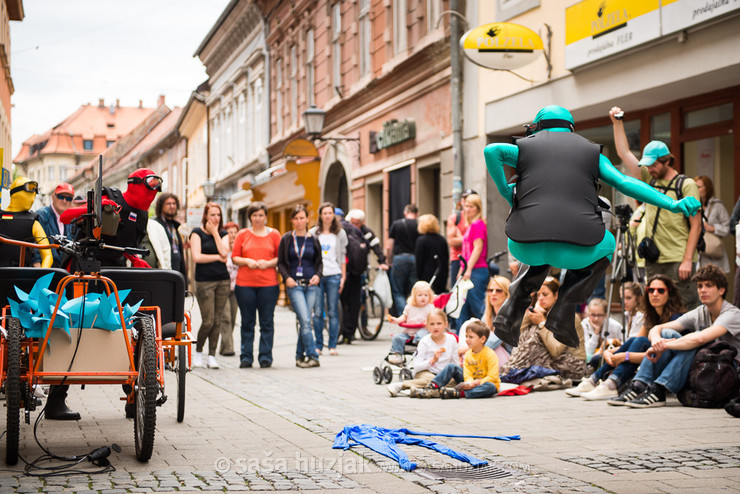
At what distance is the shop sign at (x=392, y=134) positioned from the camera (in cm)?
2169

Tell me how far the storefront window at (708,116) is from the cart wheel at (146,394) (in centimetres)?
866

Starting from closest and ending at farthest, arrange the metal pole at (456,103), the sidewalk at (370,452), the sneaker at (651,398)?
the sidewalk at (370,452), the sneaker at (651,398), the metal pole at (456,103)

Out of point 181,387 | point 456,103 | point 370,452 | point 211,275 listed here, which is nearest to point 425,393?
point 181,387

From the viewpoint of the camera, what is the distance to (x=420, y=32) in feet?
69.9

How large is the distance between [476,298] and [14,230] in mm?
5939

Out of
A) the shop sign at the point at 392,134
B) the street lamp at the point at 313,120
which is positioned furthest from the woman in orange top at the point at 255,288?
the street lamp at the point at 313,120

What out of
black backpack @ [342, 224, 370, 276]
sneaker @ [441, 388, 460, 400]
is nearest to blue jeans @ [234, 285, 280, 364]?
black backpack @ [342, 224, 370, 276]

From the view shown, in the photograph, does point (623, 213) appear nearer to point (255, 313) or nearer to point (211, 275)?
point (255, 313)

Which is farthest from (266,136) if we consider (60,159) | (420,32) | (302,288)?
(60,159)

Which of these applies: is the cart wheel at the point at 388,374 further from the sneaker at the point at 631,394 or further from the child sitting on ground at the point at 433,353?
the sneaker at the point at 631,394

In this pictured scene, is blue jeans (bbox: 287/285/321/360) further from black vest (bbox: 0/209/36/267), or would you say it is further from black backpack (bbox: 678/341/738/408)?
black backpack (bbox: 678/341/738/408)

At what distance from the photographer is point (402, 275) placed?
1702 cm

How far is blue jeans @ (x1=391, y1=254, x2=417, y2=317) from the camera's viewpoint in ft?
55.5

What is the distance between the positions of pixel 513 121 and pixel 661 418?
9.21 meters
